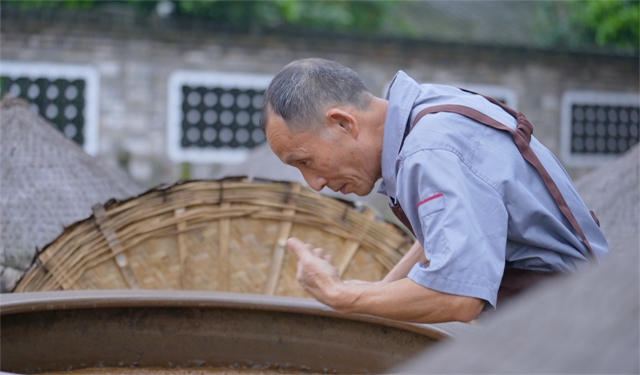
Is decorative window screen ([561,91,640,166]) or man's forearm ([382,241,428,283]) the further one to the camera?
decorative window screen ([561,91,640,166])

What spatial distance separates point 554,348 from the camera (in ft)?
2.02

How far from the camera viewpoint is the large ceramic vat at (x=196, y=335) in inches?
84.8

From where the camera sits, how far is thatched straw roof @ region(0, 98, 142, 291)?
3248 millimetres

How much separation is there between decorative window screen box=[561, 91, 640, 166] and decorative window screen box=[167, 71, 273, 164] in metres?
4.45

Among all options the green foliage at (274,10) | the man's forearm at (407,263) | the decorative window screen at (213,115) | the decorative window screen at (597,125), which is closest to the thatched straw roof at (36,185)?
the man's forearm at (407,263)

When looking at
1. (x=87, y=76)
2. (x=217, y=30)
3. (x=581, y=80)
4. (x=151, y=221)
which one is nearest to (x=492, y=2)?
(x=581, y=80)

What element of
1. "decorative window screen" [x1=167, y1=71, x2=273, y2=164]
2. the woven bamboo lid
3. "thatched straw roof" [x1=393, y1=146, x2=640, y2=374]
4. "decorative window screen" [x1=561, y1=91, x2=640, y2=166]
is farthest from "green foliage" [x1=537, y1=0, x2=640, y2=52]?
"thatched straw roof" [x1=393, y1=146, x2=640, y2=374]

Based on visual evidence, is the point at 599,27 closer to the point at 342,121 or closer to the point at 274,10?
the point at 274,10

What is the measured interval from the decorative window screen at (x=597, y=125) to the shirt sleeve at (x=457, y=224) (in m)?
9.72

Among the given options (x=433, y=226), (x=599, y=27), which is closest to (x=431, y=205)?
(x=433, y=226)

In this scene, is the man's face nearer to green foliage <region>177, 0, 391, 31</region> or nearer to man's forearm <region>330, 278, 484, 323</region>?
man's forearm <region>330, 278, 484, 323</region>

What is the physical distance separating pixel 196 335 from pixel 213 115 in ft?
23.0

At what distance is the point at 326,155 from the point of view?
1741 millimetres

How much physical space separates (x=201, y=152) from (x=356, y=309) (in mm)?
7638
